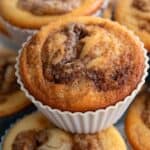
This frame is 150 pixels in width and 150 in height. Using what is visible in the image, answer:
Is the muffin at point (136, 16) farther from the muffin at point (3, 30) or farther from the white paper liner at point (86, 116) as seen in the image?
the muffin at point (3, 30)

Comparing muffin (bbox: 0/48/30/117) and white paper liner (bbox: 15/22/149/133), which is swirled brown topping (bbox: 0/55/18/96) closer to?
muffin (bbox: 0/48/30/117)

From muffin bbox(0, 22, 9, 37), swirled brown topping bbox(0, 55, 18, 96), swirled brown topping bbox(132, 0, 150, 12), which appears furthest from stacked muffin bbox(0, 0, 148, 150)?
muffin bbox(0, 22, 9, 37)

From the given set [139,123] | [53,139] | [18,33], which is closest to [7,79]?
[18,33]

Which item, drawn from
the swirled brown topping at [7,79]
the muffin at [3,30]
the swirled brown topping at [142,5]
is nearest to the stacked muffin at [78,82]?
the swirled brown topping at [7,79]

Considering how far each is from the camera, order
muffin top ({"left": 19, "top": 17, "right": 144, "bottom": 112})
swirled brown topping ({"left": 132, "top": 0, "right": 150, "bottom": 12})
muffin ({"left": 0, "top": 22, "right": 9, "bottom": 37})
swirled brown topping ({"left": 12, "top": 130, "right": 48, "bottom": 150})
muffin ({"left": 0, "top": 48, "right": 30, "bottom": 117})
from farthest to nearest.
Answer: muffin ({"left": 0, "top": 22, "right": 9, "bottom": 37}), swirled brown topping ({"left": 132, "top": 0, "right": 150, "bottom": 12}), muffin ({"left": 0, "top": 48, "right": 30, "bottom": 117}), swirled brown topping ({"left": 12, "top": 130, "right": 48, "bottom": 150}), muffin top ({"left": 19, "top": 17, "right": 144, "bottom": 112})

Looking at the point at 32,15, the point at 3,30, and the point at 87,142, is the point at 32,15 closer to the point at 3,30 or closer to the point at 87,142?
the point at 3,30

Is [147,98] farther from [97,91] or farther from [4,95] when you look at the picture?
[4,95]

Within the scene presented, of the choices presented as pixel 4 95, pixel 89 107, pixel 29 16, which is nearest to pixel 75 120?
pixel 89 107
